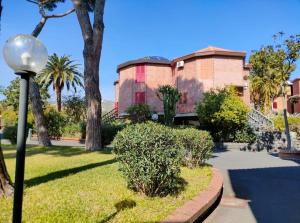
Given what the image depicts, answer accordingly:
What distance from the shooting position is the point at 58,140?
2911cm

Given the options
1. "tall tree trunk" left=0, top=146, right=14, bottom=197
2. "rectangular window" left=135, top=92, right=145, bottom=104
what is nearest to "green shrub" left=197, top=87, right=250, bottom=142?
"rectangular window" left=135, top=92, right=145, bottom=104

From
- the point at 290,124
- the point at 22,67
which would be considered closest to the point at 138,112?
the point at 290,124

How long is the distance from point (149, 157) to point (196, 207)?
1.18 m

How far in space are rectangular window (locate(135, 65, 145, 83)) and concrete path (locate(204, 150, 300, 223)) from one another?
72.0ft

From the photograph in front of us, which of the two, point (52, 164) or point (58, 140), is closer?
point (52, 164)

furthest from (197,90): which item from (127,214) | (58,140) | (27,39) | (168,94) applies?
(27,39)

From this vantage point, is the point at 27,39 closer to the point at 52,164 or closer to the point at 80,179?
the point at 80,179

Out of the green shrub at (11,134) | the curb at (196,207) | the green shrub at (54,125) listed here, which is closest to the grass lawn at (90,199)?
the curb at (196,207)

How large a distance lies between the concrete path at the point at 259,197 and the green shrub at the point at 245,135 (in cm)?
915

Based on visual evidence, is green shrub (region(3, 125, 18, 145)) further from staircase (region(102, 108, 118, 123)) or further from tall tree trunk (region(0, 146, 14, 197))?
tall tree trunk (region(0, 146, 14, 197))

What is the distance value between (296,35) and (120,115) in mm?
21611

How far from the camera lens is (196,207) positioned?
511 cm

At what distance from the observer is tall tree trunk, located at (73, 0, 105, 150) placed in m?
14.8

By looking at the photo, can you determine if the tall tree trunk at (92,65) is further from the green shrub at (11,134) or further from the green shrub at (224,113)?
the green shrub at (11,134)
